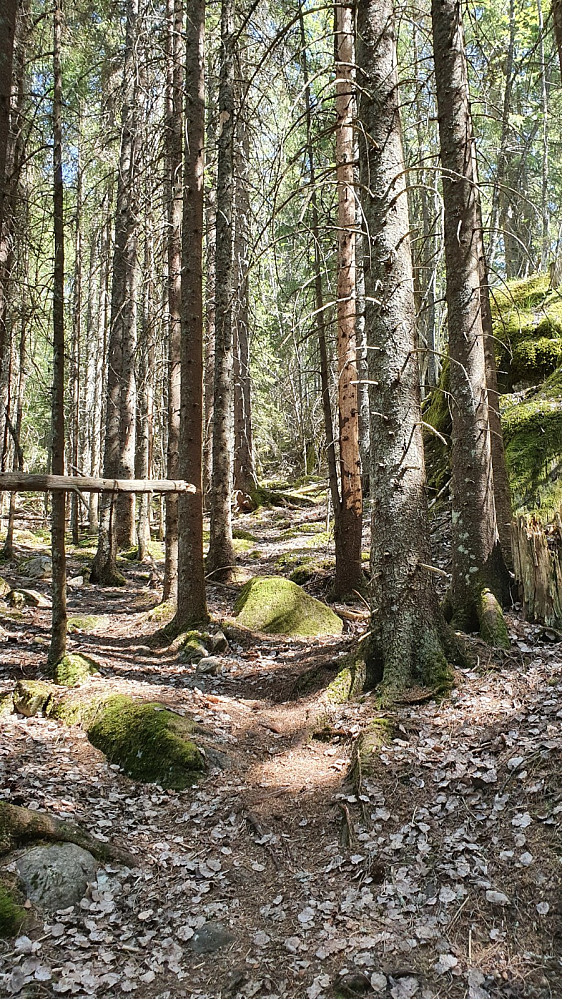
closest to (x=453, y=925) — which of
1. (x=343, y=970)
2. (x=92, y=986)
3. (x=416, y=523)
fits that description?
(x=343, y=970)

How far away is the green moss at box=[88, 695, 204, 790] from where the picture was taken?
16.2 ft

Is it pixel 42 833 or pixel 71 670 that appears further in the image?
pixel 71 670

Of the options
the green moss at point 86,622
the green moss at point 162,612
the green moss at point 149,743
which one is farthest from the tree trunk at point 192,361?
the green moss at point 149,743

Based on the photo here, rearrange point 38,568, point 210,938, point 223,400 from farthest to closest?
1. point 38,568
2. point 223,400
3. point 210,938

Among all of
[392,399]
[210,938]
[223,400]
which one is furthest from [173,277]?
[210,938]

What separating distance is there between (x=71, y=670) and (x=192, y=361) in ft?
14.0

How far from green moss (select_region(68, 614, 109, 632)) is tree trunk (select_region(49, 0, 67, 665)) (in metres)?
2.77

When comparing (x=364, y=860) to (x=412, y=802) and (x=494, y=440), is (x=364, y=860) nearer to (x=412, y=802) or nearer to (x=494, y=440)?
(x=412, y=802)

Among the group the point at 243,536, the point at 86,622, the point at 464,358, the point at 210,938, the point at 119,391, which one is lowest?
the point at 210,938

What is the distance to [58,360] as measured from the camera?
6.28 m

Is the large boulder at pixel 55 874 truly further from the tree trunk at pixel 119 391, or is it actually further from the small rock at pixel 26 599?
the tree trunk at pixel 119 391

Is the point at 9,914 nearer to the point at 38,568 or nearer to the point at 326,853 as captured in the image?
the point at 326,853

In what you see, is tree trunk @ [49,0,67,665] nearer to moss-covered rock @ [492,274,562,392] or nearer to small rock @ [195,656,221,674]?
small rock @ [195,656,221,674]

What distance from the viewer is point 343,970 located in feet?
9.66
